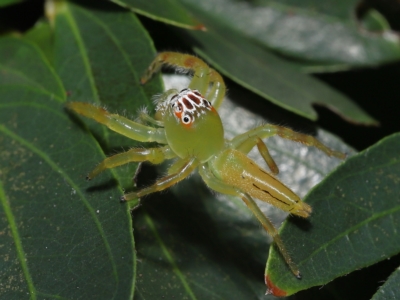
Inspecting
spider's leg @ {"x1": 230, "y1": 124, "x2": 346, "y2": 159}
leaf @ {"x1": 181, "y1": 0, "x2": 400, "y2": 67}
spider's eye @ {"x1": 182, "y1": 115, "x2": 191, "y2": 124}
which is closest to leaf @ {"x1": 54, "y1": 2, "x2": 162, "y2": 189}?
spider's eye @ {"x1": 182, "y1": 115, "x2": 191, "y2": 124}

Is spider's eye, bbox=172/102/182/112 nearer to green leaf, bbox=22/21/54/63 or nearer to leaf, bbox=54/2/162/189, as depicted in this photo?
leaf, bbox=54/2/162/189

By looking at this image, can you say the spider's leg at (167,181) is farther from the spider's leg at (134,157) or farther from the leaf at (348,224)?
the leaf at (348,224)

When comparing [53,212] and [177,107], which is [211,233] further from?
[53,212]

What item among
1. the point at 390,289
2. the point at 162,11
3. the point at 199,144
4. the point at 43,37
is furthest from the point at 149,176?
the point at 390,289

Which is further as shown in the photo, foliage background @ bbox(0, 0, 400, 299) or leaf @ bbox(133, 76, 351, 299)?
leaf @ bbox(133, 76, 351, 299)

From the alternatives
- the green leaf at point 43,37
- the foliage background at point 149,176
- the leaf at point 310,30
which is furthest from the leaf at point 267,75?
the green leaf at point 43,37
